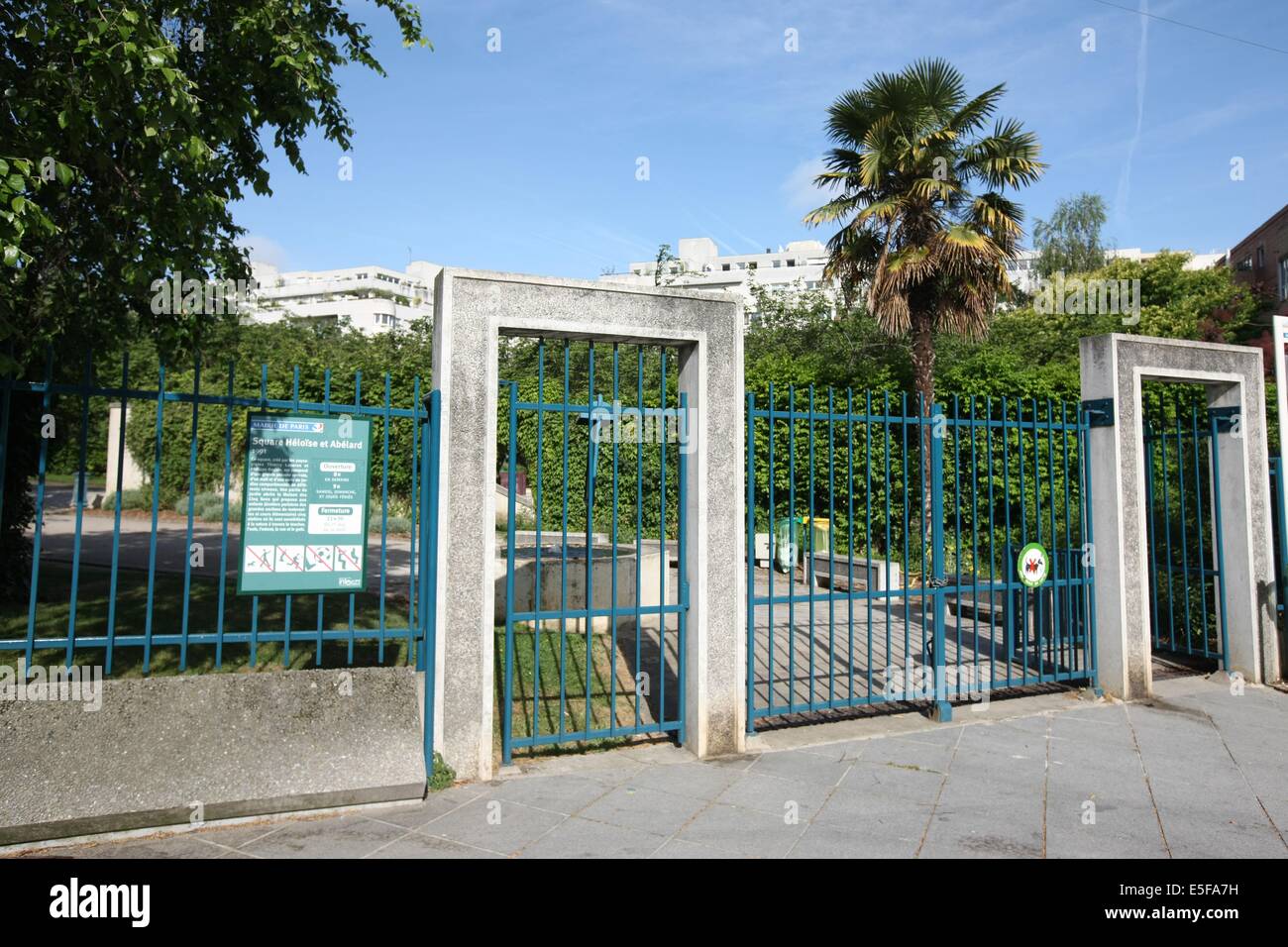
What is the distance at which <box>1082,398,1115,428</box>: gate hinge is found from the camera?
7.36 meters

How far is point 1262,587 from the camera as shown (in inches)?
314

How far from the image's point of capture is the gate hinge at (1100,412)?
7355 millimetres

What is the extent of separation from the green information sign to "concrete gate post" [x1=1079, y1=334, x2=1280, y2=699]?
20.5 ft

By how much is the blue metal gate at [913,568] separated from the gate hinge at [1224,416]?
1.43m

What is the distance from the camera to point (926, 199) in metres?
12.7

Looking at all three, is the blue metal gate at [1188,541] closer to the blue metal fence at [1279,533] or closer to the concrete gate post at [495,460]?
the blue metal fence at [1279,533]

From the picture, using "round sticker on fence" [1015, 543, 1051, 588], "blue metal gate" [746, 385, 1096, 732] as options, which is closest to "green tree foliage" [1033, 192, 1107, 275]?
"blue metal gate" [746, 385, 1096, 732]

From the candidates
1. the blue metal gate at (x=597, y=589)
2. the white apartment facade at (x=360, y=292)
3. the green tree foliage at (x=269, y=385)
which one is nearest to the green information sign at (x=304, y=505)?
the blue metal gate at (x=597, y=589)

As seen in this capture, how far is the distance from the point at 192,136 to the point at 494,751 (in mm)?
5047

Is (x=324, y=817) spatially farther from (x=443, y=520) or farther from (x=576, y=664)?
(x=576, y=664)

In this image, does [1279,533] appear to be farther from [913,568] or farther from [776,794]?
[913,568]
